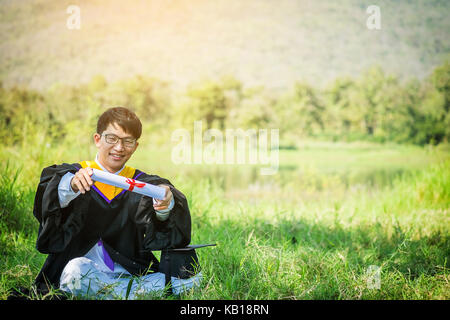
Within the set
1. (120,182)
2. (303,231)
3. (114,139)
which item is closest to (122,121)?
(114,139)

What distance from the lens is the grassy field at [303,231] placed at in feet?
9.39

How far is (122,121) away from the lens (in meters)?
2.50

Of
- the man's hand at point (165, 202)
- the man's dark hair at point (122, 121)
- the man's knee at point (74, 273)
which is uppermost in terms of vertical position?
the man's dark hair at point (122, 121)

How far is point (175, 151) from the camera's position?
376 inches

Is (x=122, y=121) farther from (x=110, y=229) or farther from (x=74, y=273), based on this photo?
(x=74, y=273)

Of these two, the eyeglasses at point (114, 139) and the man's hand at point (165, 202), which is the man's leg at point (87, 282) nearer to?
the man's hand at point (165, 202)

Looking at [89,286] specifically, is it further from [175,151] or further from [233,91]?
[233,91]

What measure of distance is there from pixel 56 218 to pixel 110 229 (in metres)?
0.32

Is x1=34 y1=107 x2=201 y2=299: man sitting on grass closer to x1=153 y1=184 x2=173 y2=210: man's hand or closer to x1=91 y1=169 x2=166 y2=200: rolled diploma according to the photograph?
x1=153 y1=184 x2=173 y2=210: man's hand

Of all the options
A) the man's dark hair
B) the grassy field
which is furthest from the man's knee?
the man's dark hair

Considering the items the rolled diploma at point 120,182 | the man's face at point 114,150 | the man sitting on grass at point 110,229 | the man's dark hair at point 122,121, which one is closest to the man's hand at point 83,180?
the rolled diploma at point 120,182

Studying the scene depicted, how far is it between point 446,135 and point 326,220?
224 inches

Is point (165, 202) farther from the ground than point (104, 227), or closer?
farther from the ground
